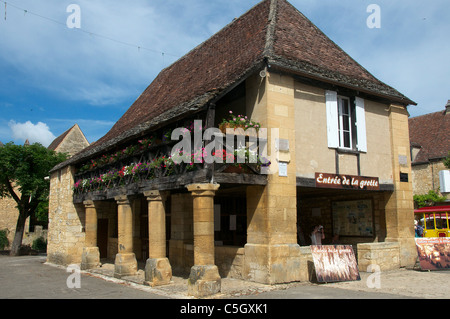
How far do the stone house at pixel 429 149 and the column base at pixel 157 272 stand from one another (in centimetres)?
2161

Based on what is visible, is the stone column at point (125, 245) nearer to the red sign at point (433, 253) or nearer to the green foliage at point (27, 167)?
the red sign at point (433, 253)

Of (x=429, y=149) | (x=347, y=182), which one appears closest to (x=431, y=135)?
(x=429, y=149)

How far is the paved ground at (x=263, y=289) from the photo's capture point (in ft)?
25.7

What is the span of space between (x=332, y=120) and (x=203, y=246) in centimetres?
476

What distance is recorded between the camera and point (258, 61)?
30.7 ft

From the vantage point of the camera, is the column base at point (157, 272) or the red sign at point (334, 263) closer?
the red sign at point (334, 263)

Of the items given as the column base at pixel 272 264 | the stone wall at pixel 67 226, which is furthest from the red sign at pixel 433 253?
the stone wall at pixel 67 226

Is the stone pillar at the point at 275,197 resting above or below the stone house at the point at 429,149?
below

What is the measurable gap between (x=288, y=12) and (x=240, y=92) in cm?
394

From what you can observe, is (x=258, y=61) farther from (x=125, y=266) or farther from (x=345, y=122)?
(x=125, y=266)

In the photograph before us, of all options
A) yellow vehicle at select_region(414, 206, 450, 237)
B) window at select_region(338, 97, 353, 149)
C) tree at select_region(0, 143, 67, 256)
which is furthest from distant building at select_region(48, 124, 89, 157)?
window at select_region(338, 97, 353, 149)

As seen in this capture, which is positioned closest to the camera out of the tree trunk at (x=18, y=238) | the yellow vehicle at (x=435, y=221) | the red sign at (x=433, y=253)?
the red sign at (x=433, y=253)

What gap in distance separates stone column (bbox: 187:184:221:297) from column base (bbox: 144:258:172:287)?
1.61m
